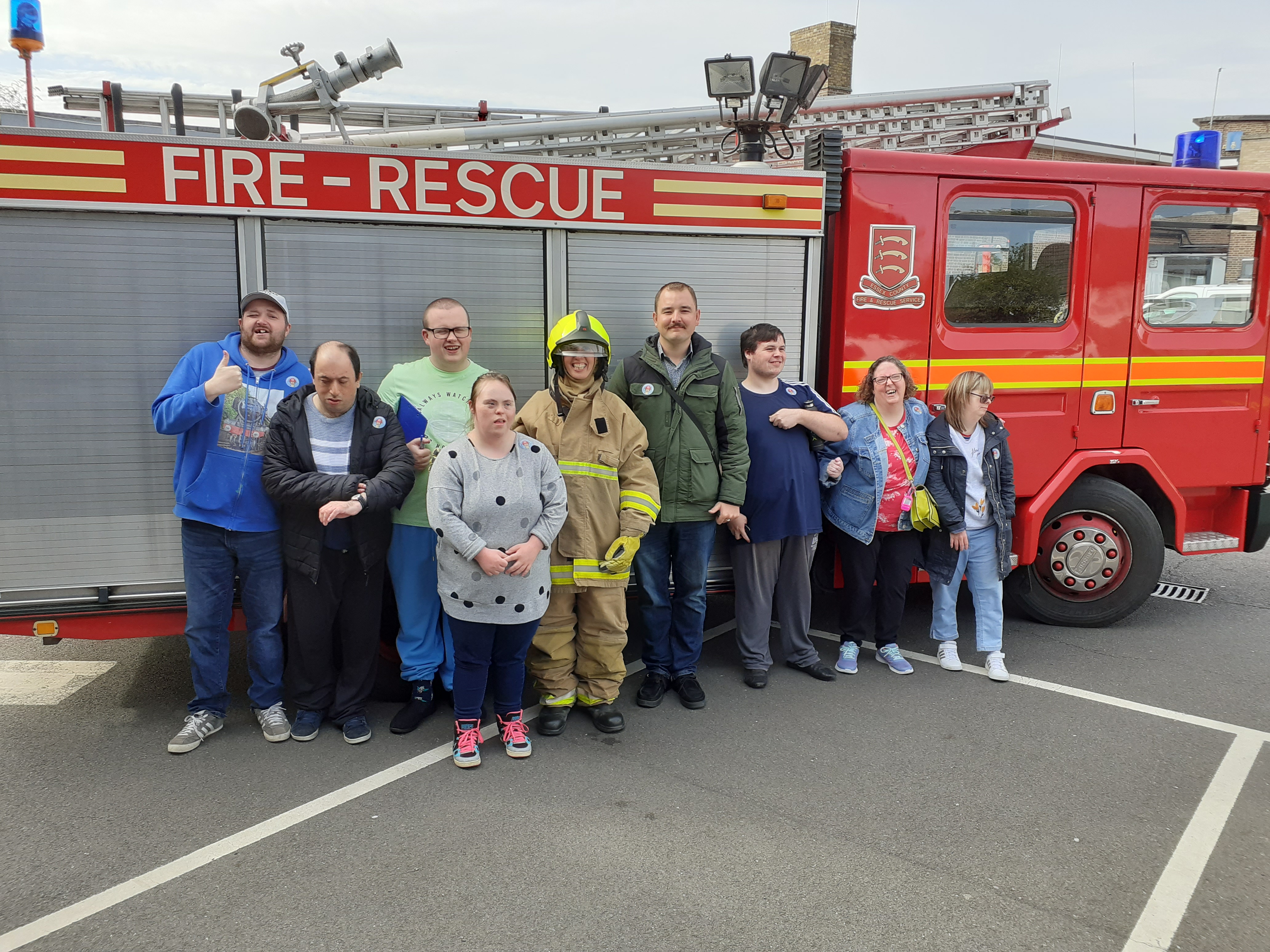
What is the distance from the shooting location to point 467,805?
332 cm

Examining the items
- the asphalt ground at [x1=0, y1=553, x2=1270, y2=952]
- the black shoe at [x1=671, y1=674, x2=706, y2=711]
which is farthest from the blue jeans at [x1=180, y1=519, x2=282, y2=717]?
the black shoe at [x1=671, y1=674, x2=706, y2=711]

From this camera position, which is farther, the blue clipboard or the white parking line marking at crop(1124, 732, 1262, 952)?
the blue clipboard

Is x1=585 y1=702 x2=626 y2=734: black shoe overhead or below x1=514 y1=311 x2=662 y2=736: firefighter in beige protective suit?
below

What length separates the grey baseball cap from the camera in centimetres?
365

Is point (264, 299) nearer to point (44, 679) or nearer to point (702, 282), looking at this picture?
point (702, 282)

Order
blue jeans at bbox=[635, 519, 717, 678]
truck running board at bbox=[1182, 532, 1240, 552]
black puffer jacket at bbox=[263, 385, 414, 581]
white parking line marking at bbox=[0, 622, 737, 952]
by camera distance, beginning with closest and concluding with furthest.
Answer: white parking line marking at bbox=[0, 622, 737, 952] → black puffer jacket at bbox=[263, 385, 414, 581] → blue jeans at bbox=[635, 519, 717, 678] → truck running board at bbox=[1182, 532, 1240, 552]

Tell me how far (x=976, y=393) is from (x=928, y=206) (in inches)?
39.1

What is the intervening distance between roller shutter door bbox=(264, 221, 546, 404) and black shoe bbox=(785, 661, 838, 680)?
1884 millimetres

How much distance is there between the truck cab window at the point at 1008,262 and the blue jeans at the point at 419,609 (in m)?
2.88

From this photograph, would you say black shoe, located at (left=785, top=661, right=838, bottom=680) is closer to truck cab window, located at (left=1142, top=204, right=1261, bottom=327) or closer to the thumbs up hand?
truck cab window, located at (left=1142, top=204, right=1261, bottom=327)

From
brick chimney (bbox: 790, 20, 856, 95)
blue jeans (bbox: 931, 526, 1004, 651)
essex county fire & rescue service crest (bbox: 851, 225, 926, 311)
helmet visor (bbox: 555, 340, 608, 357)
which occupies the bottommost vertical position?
blue jeans (bbox: 931, 526, 1004, 651)

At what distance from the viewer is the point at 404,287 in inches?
161

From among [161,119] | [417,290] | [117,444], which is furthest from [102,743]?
[161,119]

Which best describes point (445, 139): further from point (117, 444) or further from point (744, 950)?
point (744, 950)
